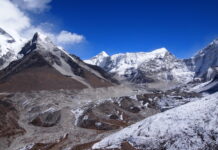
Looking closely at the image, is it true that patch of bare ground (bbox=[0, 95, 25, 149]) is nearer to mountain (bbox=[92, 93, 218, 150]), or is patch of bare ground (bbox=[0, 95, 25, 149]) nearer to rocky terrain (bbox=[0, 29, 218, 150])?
rocky terrain (bbox=[0, 29, 218, 150])

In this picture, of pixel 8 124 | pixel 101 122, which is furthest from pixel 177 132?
pixel 8 124

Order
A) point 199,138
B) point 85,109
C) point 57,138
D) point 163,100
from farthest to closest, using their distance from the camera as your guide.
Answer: point 163,100 < point 85,109 < point 57,138 < point 199,138

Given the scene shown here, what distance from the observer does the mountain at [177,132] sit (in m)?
49.4

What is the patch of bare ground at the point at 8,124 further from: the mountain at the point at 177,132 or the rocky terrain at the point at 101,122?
the mountain at the point at 177,132

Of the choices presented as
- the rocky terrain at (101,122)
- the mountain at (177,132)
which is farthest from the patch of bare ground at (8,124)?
the mountain at (177,132)

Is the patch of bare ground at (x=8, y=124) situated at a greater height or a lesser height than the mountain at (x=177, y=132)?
greater

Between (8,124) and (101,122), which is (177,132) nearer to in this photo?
(101,122)

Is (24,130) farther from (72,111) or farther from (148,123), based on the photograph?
(148,123)

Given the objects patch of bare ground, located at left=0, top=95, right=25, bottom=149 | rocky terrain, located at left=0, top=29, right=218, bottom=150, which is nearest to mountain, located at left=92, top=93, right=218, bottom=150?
rocky terrain, located at left=0, top=29, right=218, bottom=150

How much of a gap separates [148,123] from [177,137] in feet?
31.2

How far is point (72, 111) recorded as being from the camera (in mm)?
138875

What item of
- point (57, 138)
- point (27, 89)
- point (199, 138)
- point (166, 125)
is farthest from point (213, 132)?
point (27, 89)

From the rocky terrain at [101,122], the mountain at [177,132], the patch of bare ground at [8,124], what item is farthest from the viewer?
the patch of bare ground at [8,124]

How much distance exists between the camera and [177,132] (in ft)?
173
